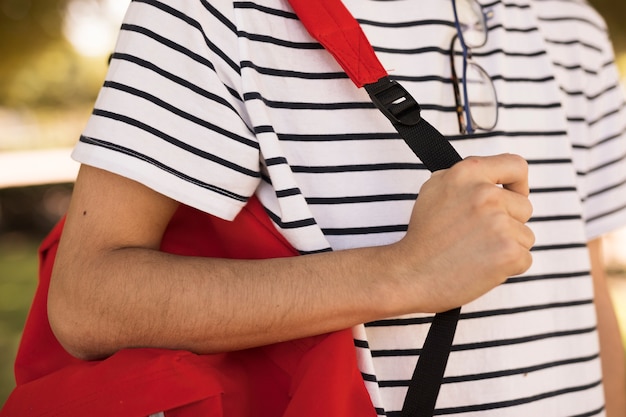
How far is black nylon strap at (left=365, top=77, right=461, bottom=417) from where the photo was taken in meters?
0.89

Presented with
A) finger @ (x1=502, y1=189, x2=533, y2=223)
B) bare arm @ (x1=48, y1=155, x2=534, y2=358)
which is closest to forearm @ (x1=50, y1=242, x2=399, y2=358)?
bare arm @ (x1=48, y1=155, x2=534, y2=358)

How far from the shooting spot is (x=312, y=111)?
1.02m

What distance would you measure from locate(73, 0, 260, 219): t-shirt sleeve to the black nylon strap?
18 cm

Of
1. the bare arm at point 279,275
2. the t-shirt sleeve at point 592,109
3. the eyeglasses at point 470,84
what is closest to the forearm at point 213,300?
the bare arm at point 279,275

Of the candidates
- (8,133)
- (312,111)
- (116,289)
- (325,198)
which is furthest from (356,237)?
(8,133)

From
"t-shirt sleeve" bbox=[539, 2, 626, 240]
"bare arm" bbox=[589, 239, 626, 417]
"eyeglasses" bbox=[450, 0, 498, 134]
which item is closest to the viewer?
"eyeglasses" bbox=[450, 0, 498, 134]

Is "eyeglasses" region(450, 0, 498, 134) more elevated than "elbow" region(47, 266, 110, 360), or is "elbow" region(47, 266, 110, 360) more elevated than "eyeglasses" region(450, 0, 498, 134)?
"eyeglasses" region(450, 0, 498, 134)

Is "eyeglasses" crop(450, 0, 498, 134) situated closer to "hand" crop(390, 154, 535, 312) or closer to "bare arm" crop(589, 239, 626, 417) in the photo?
"hand" crop(390, 154, 535, 312)

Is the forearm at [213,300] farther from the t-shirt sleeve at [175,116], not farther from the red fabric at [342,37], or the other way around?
the red fabric at [342,37]

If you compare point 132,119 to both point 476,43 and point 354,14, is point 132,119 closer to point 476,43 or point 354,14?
point 354,14

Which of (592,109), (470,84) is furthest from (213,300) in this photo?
(592,109)

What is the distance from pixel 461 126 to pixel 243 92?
0.37 m

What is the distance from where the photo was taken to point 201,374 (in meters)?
0.87

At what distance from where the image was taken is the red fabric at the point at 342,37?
3.12ft
